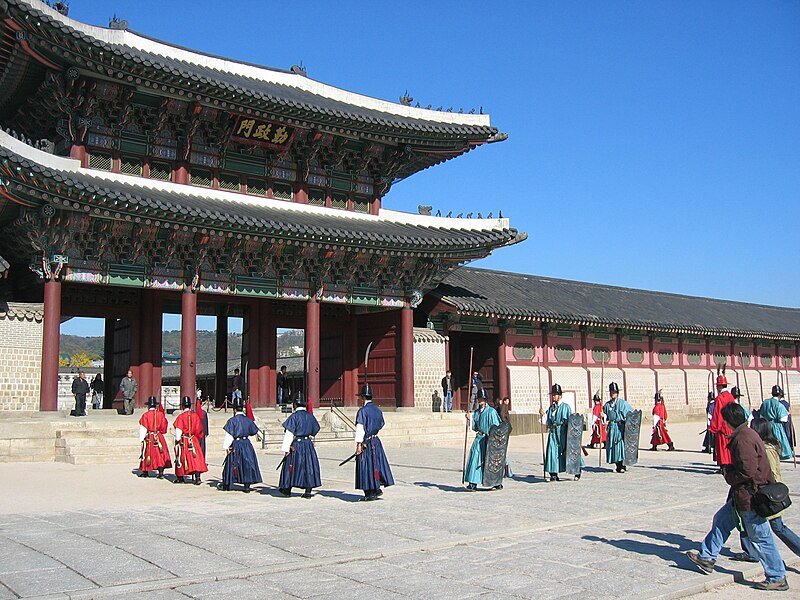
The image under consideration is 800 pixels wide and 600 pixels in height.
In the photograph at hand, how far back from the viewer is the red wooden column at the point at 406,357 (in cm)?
2458

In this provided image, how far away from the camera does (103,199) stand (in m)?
18.0

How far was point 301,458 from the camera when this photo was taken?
1157 cm

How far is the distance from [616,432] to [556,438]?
217 centimetres

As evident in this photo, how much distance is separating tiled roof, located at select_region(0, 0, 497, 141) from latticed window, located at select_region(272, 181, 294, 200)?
103 inches

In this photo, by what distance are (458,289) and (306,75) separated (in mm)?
9168

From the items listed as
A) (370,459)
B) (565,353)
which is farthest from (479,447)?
(565,353)

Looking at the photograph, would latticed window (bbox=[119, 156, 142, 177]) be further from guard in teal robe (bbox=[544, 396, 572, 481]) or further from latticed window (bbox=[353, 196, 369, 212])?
guard in teal robe (bbox=[544, 396, 572, 481])

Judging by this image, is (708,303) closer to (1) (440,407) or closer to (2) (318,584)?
(1) (440,407)

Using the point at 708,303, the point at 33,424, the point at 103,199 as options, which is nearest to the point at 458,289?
the point at 103,199

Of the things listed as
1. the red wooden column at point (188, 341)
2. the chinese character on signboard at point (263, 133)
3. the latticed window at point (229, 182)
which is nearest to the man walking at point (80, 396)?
the red wooden column at point (188, 341)

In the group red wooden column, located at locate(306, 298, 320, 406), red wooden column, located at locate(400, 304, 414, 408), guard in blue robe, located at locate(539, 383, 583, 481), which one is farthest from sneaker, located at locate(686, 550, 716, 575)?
red wooden column, located at locate(400, 304, 414, 408)

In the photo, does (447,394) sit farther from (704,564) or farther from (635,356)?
(704,564)

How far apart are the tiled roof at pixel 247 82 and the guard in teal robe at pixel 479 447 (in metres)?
12.4

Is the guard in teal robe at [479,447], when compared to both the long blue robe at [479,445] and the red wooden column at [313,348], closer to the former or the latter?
Result: the long blue robe at [479,445]
